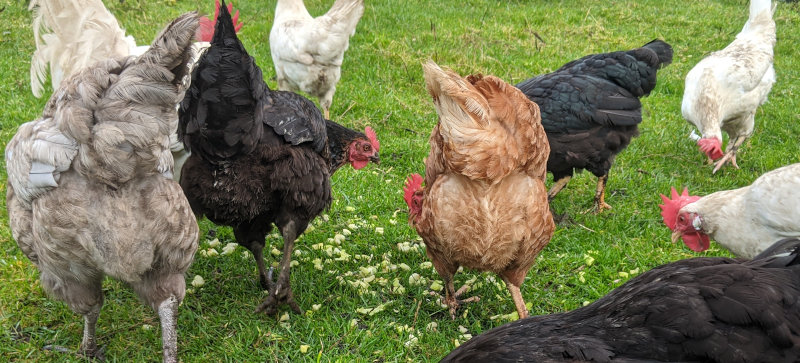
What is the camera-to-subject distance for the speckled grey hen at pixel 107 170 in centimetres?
264

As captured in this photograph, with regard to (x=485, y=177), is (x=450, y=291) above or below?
below

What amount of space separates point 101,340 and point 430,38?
6.78 metres

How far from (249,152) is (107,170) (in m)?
0.95

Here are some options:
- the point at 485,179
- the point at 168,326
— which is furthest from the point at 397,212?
the point at 168,326

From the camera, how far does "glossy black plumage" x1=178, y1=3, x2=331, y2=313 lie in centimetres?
327

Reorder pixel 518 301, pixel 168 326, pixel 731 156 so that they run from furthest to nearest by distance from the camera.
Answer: pixel 731 156
pixel 518 301
pixel 168 326

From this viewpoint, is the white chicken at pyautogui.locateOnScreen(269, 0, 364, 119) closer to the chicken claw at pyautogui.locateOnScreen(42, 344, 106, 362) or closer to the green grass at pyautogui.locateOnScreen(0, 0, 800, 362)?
the green grass at pyautogui.locateOnScreen(0, 0, 800, 362)

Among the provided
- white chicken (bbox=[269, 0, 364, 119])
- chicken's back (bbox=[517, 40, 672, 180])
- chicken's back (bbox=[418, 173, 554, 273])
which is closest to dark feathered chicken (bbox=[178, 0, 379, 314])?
chicken's back (bbox=[418, 173, 554, 273])

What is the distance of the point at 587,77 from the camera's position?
5.02 m

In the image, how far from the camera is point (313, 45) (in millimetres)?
6613

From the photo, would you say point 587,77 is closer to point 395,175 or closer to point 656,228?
point 656,228

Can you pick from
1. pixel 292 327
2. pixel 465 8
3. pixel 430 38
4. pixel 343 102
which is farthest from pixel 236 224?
pixel 465 8

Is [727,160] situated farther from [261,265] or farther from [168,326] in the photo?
[168,326]

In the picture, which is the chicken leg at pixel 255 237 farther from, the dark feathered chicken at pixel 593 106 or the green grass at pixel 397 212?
the dark feathered chicken at pixel 593 106
